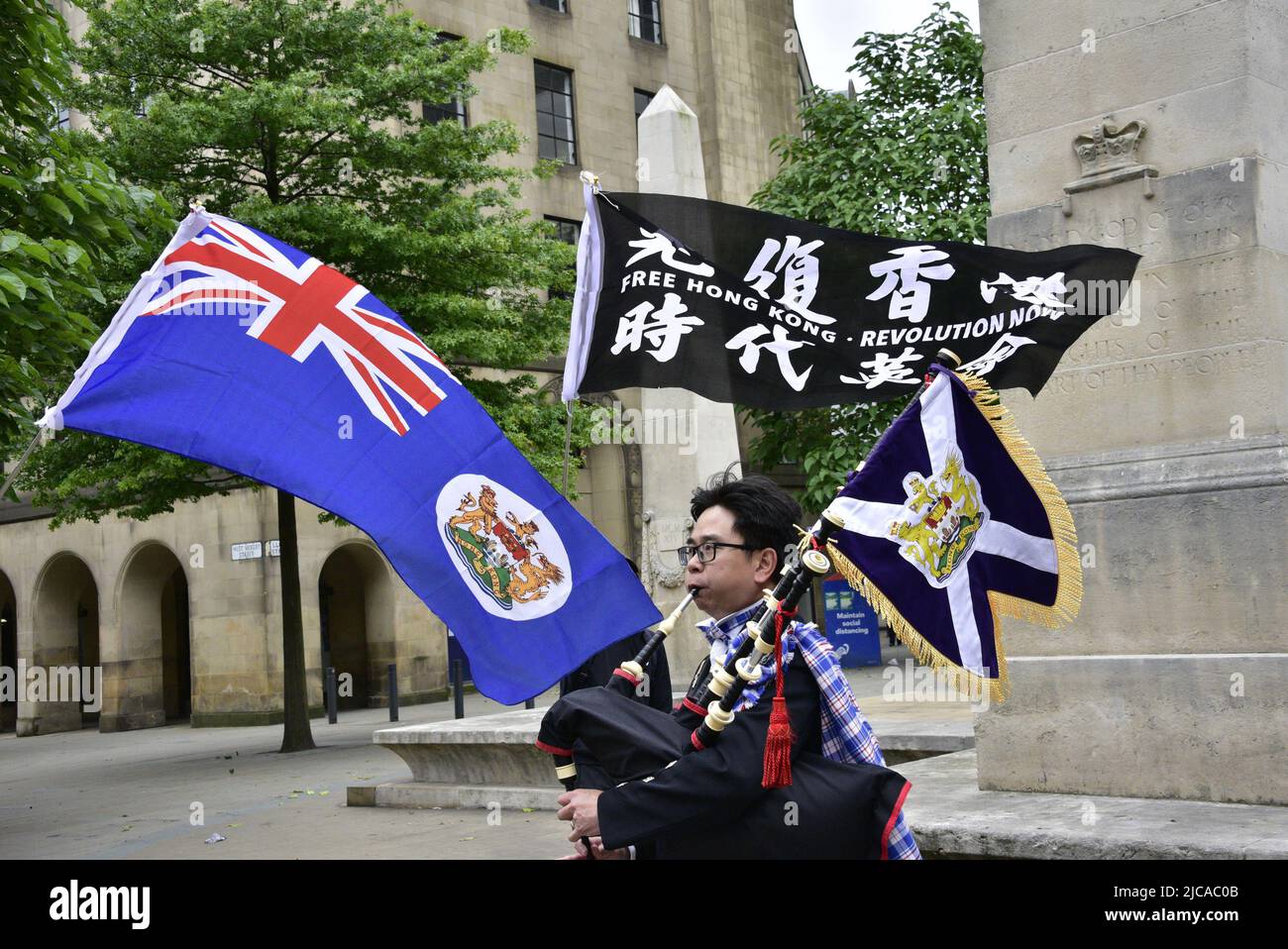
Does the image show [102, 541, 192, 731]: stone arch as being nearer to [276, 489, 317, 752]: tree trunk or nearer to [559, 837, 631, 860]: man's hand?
[276, 489, 317, 752]: tree trunk

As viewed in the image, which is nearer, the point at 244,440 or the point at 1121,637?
the point at 244,440

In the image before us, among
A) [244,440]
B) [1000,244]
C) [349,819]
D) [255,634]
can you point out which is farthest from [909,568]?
[255,634]

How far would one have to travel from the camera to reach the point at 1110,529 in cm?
666

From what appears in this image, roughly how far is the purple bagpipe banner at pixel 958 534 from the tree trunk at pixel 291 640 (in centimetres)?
1570

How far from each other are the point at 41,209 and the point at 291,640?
10238mm

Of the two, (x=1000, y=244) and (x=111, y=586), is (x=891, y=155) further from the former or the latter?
(x=111, y=586)

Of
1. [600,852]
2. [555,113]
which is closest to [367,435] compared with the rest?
[600,852]

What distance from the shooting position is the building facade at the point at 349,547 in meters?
27.0

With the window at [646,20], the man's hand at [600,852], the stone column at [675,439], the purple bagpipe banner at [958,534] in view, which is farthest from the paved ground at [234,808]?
the window at [646,20]

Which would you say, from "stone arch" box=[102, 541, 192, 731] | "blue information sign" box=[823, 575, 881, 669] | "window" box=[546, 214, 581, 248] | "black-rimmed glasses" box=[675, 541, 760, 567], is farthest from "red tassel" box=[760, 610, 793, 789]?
"window" box=[546, 214, 581, 248]

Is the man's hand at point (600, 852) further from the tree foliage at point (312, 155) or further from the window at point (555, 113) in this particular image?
the window at point (555, 113)

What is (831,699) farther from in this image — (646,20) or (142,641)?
(646,20)

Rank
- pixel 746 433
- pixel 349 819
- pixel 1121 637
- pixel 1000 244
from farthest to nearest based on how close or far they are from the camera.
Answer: pixel 746 433, pixel 349 819, pixel 1000 244, pixel 1121 637

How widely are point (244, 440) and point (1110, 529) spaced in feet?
14.1
